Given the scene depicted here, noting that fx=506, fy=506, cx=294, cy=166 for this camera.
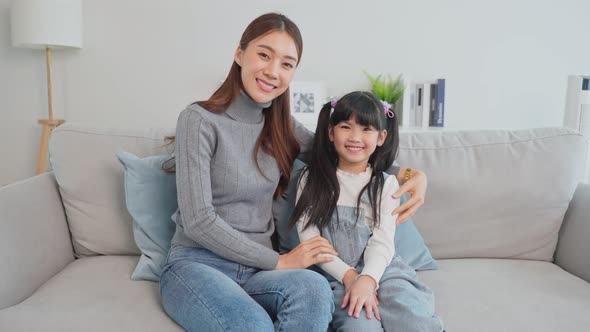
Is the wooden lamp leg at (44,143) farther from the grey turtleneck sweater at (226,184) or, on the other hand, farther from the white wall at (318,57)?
the grey turtleneck sweater at (226,184)

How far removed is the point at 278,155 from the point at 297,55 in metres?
0.29

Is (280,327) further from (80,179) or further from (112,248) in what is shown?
(80,179)

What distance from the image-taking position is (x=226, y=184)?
1.36 m

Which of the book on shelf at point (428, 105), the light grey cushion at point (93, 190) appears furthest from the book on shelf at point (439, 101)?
the light grey cushion at point (93, 190)

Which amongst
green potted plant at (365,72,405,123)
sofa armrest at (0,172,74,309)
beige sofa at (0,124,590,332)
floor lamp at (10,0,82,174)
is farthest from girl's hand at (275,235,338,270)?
floor lamp at (10,0,82,174)

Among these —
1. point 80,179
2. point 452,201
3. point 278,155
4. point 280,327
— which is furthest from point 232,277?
point 452,201

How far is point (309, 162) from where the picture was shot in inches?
62.8

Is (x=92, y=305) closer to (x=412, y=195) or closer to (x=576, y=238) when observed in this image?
(x=412, y=195)

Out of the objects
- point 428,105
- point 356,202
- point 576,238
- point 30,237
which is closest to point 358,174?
point 356,202

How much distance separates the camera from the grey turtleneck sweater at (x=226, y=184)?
1.29m

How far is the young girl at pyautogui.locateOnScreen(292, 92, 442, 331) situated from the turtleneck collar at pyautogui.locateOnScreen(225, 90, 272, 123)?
0.71 feet

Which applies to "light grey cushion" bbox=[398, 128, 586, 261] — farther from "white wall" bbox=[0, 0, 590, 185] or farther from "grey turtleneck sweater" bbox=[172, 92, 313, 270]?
"white wall" bbox=[0, 0, 590, 185]

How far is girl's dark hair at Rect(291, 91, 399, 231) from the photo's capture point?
1.46 metres

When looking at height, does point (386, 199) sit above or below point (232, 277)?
above
